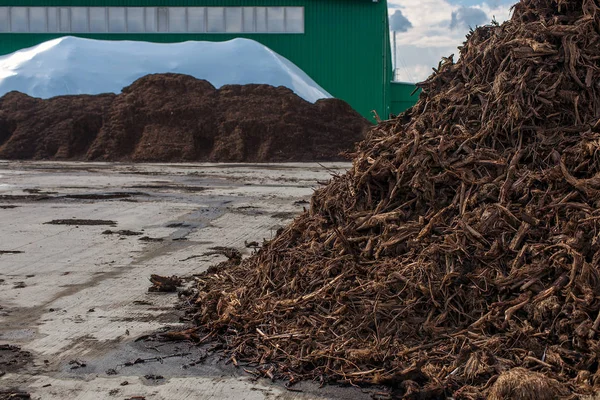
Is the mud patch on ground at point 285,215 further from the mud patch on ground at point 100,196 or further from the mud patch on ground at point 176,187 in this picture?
the mud patch on ground at point 176,187

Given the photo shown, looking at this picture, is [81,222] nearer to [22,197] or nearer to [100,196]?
[100,196]

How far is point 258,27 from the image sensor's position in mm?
40938

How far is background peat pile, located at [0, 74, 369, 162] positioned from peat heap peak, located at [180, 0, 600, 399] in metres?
23.5

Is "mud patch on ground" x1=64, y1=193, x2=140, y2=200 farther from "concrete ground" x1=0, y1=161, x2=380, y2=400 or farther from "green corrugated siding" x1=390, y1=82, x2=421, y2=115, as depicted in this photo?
"green corrugated siding" x1=390, y1=82, x2=421, y2=115

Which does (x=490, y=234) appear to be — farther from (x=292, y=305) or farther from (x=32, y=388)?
(x=32, y=388)

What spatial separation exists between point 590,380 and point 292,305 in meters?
2.15

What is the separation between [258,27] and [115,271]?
33534 mm

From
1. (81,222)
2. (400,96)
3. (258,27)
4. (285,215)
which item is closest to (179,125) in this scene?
(258,27)

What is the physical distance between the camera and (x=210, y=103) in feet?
109

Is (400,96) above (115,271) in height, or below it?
above

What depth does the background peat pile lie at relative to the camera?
30.6 meters

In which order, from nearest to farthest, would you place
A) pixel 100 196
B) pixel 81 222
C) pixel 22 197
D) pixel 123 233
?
pixel 123 233 < pixel 81 222 < pixel 22 197 < pixel 100 196

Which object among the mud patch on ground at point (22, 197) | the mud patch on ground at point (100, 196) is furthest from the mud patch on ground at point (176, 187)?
the mud patch on ground at point (22, 197)

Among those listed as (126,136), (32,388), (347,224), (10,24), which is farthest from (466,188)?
(10,24)
